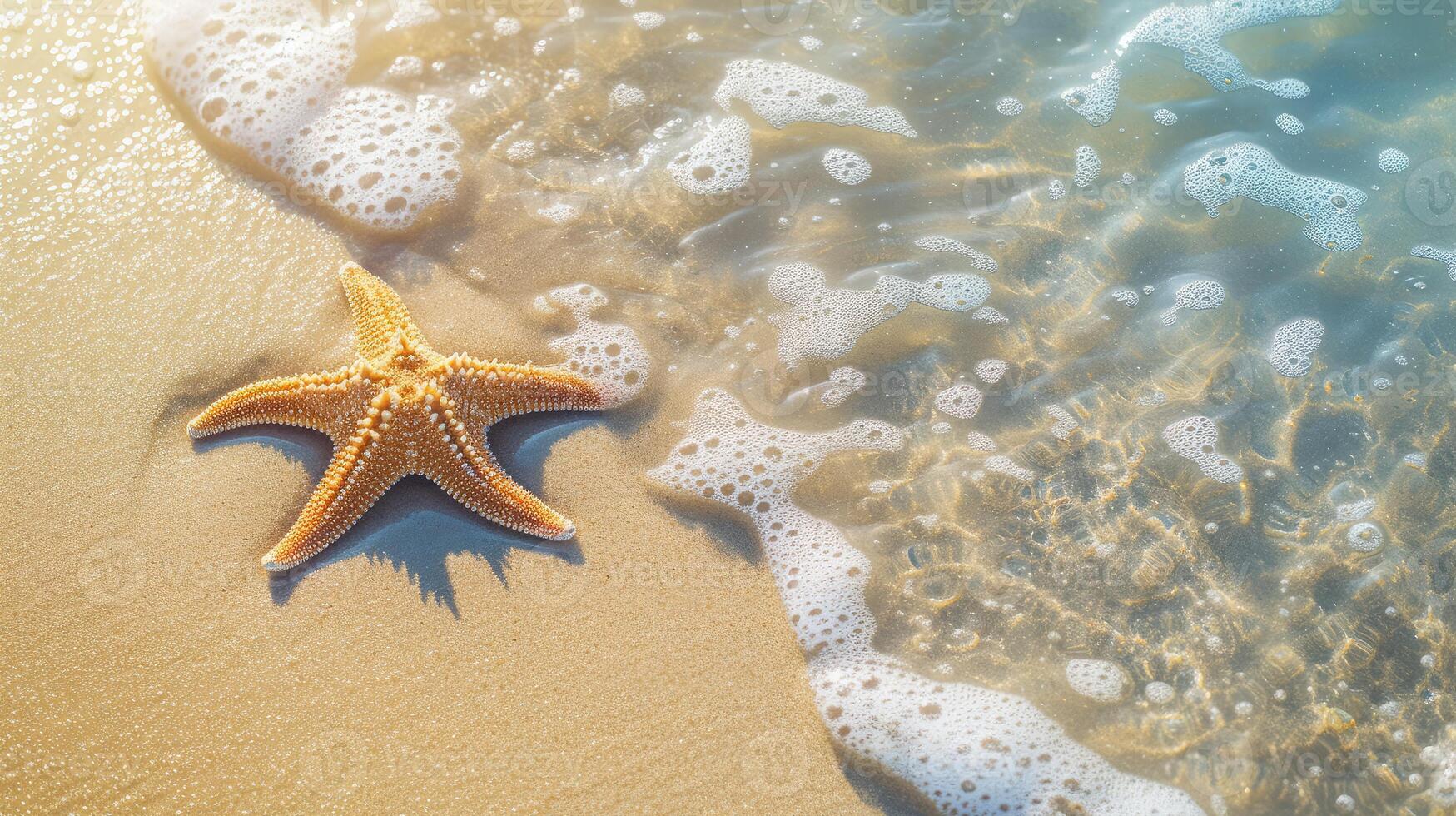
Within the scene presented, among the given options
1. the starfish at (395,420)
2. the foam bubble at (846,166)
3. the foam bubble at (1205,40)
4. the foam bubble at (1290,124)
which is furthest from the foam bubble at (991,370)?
the foam bubble at (1290,124)

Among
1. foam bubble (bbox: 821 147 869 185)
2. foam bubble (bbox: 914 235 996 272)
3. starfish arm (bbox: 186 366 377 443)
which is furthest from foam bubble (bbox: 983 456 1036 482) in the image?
starfish arm (bbox: 186 366 377 443)

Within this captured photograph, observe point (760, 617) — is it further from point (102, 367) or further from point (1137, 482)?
point (102, 367)

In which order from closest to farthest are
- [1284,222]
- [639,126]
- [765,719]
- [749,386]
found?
[765,719], [749,386], [1284,222], [639,126]

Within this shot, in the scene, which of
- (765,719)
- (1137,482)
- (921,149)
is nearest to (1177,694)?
(1137,482)

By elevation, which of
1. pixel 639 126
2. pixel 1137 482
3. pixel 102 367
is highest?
pixel 639 126

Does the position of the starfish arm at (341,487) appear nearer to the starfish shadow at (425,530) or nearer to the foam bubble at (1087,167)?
the starfish shadow at (425,530)
